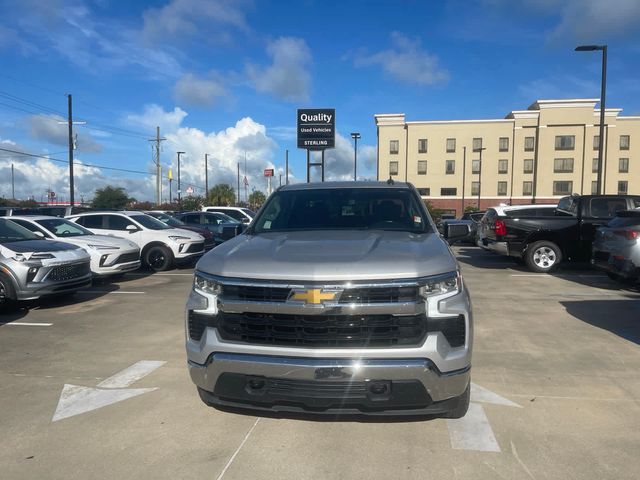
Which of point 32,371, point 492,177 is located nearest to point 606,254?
point 32,371

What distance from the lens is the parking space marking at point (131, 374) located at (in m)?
4.65

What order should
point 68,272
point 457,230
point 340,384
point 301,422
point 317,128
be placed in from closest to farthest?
point 340,384 → point 301,422 → point 457,230 → point 68,272 → point 317,128

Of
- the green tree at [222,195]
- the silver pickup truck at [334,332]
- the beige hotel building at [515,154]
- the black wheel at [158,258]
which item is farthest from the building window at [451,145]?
the silver pickup truck at [334,332]

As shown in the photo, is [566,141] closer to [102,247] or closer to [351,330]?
[102,247]

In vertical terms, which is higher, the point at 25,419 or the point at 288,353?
the point at 288,353

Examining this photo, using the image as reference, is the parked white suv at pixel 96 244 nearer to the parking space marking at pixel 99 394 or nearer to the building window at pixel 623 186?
the parking space marking at pixel 99 394

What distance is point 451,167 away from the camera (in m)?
62.3

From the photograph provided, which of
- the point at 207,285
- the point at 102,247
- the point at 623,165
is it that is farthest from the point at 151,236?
the point at 623,165

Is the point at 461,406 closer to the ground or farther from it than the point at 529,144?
closer to the ground

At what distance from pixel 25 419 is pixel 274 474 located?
7.31 ft

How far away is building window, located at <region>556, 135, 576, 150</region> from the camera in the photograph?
2349 inches

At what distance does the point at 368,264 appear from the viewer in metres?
3.11

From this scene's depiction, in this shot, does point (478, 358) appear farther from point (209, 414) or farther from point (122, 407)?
point (122, 407)

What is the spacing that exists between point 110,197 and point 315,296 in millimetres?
60320
